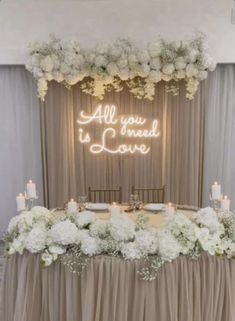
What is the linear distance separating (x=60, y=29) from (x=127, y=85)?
115 cm

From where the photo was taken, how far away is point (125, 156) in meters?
4.91

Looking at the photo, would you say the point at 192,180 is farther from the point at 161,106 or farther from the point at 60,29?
the point at 60,29

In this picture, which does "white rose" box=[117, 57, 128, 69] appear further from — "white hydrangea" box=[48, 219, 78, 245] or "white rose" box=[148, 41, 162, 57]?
"white hydrangea" box=[48, 219, 78, 245]

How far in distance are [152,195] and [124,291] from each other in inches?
83.5

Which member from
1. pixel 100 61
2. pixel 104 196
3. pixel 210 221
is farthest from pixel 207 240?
pixel 100 61

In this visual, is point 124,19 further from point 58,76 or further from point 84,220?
point 84,220

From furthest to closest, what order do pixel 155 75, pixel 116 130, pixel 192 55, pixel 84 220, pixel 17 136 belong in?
pixel 17 136 → pixel 116 130 → pixel 155 75 → pixel 192 55 → pixel 84 220

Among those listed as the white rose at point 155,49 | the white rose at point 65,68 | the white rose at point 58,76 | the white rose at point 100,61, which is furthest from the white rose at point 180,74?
the white rose at point 58,76

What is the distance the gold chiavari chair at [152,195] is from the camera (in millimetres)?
4547

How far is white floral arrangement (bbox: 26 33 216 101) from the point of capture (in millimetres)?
4305

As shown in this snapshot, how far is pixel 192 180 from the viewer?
490 cm

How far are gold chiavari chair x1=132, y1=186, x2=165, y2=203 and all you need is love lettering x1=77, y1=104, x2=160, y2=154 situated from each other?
58 centimetres

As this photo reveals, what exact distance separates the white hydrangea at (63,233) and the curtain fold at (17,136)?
264cm

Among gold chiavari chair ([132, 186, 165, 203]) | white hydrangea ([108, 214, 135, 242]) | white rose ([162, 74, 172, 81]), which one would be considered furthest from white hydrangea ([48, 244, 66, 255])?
white rose ([162, 74, 172, 81])
